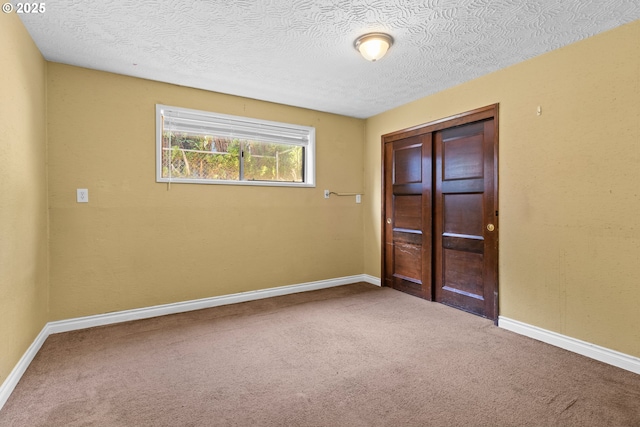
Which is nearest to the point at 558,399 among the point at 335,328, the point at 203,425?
the point at 335,328

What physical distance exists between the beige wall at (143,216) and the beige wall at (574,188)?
90.0 inches

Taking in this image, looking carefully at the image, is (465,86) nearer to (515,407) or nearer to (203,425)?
(515,407)

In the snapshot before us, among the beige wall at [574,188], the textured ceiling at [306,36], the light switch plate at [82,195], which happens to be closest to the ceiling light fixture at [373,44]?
the textured ceiling at [306,36]

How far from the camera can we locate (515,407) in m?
1.79

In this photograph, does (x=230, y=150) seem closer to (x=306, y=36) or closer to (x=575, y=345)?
(x=306, y=36)

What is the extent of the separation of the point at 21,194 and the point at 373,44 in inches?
106

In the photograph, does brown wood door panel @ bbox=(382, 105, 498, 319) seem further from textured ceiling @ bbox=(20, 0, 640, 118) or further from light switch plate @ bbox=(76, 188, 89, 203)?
light switch plate @ bbox=(76, 188, 89, 203)

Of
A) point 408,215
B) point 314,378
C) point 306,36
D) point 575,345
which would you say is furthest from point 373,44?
point 575,345

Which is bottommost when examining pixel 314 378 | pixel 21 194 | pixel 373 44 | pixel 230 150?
pixel 314 378

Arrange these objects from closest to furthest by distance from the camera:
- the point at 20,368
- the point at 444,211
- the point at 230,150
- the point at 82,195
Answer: the point at 20,368
the point at 82,195
the point at 444,211
the point at 230,150

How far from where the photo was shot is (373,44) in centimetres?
238

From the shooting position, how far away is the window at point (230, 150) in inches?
132

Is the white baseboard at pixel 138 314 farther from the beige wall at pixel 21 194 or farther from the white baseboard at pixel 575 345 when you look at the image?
the white baseboard at pixel 575 345

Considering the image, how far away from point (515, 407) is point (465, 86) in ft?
9.39
